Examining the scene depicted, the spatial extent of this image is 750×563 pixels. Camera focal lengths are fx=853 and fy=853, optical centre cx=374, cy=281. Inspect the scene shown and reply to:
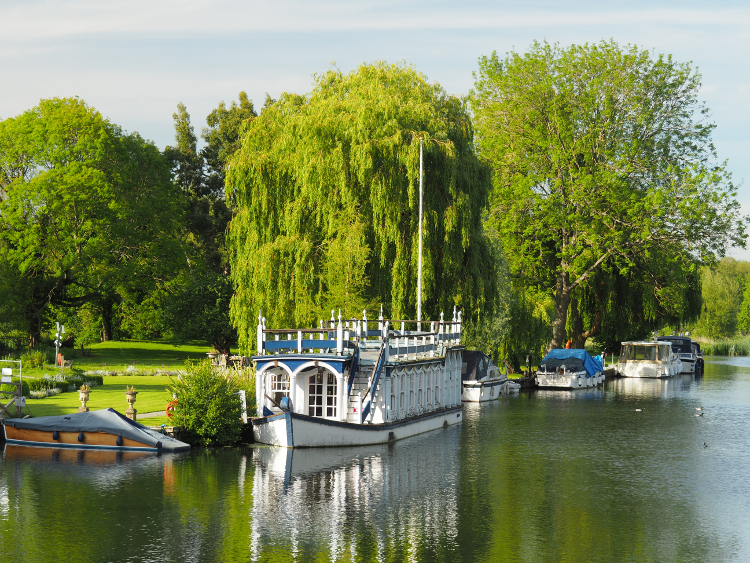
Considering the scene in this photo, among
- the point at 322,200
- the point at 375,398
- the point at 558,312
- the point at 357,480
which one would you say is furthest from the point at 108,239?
the point at 357,480

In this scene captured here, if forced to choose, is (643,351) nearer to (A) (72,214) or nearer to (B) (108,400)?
(A) (72,214)

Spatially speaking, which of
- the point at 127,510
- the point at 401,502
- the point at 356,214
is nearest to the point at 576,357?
the point at 356,214

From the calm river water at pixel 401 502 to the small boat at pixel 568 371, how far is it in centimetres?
2355

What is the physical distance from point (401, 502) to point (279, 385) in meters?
10.6

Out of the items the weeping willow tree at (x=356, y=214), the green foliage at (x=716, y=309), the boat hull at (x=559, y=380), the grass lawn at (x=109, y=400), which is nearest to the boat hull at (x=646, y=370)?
the boat hull at (x=559, y=380)

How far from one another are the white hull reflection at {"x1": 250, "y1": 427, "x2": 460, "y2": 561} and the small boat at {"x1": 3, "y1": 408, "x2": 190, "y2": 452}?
3.64 metres

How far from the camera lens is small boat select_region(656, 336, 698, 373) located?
8012 cm

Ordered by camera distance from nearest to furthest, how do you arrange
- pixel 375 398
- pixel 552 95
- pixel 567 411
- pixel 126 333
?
1. pixel 375 398
2. pixel 567 411
3. pixel 552 95
4. pixel 126 333

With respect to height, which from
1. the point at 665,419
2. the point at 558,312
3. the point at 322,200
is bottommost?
the point at 665,419

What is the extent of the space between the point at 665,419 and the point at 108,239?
44976 mm

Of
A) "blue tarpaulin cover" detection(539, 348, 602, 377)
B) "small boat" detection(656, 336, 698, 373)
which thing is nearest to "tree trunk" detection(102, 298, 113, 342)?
"blue tarpaulin cover" detection(539, 348, 602, 377)

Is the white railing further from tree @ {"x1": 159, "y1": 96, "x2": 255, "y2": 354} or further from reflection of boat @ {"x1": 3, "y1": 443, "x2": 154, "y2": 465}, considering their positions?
tree @ {"x1": 159, "y1": 96, "x2": 255, "y2": 354}

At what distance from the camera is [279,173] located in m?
44.5

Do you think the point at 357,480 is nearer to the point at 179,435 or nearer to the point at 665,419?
the point at 179,435
